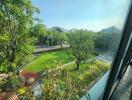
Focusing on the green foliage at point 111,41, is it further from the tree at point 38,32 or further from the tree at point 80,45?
the tree at point 80,45

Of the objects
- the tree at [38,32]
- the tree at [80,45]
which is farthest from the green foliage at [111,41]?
the tree at [80,45]

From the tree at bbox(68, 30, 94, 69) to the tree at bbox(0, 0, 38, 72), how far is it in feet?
7.68

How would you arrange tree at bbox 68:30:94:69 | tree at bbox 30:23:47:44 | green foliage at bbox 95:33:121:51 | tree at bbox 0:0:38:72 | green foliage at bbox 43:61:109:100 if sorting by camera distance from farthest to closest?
tree at bbox 68:30:94:69 < tree at bbox 30:23:47:44 < tree at bbox 0:0:38:72 < green foliage at bbox 43:61:109:100 < green foliage at bbox 95:33:121:51

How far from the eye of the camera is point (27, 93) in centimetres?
179

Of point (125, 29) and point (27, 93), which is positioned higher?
point (125, 29)

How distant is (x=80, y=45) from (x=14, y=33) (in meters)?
3.48

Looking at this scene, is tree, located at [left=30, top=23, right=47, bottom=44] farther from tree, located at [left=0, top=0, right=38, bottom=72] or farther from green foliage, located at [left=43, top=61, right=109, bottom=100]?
green foliage, located at [left=43, top=61, right=109, bottom=100]

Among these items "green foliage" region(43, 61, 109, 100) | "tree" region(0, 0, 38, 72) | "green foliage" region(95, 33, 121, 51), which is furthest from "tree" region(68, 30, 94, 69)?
"green foliage" region(43, 61, 109, 100)

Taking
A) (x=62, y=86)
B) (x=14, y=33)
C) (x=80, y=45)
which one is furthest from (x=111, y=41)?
(x=80, y=45)

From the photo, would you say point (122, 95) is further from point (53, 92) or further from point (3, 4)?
point (3, 4)

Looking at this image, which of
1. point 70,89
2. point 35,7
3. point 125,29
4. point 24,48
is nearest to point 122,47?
point 125,29

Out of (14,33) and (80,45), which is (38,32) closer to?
(14,33)

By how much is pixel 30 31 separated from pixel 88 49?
3403mm

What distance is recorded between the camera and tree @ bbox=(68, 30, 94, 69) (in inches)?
313
